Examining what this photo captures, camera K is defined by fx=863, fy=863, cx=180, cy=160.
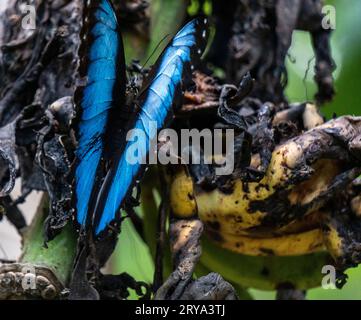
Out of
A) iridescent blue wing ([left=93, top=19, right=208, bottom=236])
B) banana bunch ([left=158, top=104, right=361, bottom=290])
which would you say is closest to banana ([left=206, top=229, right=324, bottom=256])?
banana bunch ([left=158, top=104, right=361, bottom=290])

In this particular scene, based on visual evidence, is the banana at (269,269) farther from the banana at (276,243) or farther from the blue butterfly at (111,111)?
the blue butterfly at (111,111)

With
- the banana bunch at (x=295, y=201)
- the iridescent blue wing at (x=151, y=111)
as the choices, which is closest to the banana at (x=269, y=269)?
the banana bunch at (x=295, y=201)

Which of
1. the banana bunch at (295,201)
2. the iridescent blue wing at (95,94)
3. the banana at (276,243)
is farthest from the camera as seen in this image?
the banana at (276,243)

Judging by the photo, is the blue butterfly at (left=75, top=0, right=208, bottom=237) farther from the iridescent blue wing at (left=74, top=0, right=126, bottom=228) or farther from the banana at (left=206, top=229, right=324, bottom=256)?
the banana at (left=206, top=229, right=324, bottom=256)

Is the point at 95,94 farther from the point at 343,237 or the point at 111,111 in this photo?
the point at 343,237

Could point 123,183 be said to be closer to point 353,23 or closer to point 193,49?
point 193,49

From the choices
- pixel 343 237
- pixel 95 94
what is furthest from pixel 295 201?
pixel 95 94

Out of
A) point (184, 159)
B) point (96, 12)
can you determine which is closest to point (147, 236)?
point (184, 159)
